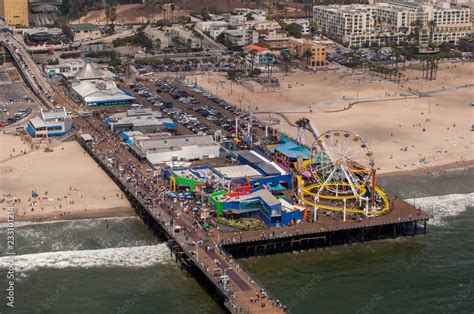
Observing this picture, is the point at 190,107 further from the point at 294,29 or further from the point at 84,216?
the point at 294,29

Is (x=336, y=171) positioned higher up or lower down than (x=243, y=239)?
higher up

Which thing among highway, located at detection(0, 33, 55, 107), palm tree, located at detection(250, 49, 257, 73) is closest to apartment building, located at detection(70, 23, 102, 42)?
highway, located at detection(0, 33, 55, 107)

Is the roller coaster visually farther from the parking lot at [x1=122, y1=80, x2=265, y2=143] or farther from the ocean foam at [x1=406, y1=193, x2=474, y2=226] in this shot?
the parking lot at [x1=122, y1=80, x2=265, y2=143]

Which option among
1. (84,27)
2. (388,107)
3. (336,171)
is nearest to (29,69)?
(84,27)

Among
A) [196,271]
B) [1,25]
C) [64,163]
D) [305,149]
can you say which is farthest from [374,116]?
[1,25]

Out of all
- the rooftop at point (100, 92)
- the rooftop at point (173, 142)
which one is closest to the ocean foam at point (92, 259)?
the rooftop at point (173, 142)
